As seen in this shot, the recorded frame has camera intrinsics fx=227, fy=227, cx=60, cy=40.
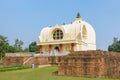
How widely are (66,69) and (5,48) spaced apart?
2396 cm

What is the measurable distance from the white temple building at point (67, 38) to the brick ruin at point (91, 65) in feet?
54.8

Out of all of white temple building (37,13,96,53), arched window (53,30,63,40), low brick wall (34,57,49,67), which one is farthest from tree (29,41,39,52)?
low brick wall (34,57,49,67)

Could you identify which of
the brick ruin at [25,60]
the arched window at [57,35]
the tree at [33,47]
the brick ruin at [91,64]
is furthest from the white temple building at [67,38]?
the tree at [33,47]

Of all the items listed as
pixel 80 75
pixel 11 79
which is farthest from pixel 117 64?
pixel 11 79

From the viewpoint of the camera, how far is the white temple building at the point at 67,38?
34719 millimetres

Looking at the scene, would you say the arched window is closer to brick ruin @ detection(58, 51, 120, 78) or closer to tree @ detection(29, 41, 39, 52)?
brick ruin @ detection(58, 51, 120, 78)

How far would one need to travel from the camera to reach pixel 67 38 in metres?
35.1

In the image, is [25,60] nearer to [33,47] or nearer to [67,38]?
[67,38]

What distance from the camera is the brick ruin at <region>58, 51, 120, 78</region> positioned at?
15.9 meters

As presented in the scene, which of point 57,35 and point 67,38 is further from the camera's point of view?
point 57,35

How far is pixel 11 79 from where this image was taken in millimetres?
16125

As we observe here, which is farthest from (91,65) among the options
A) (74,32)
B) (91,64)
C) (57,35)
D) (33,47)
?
(33,47)

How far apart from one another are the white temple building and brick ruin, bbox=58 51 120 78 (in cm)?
1669

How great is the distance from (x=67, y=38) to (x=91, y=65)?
1920 centimetres
